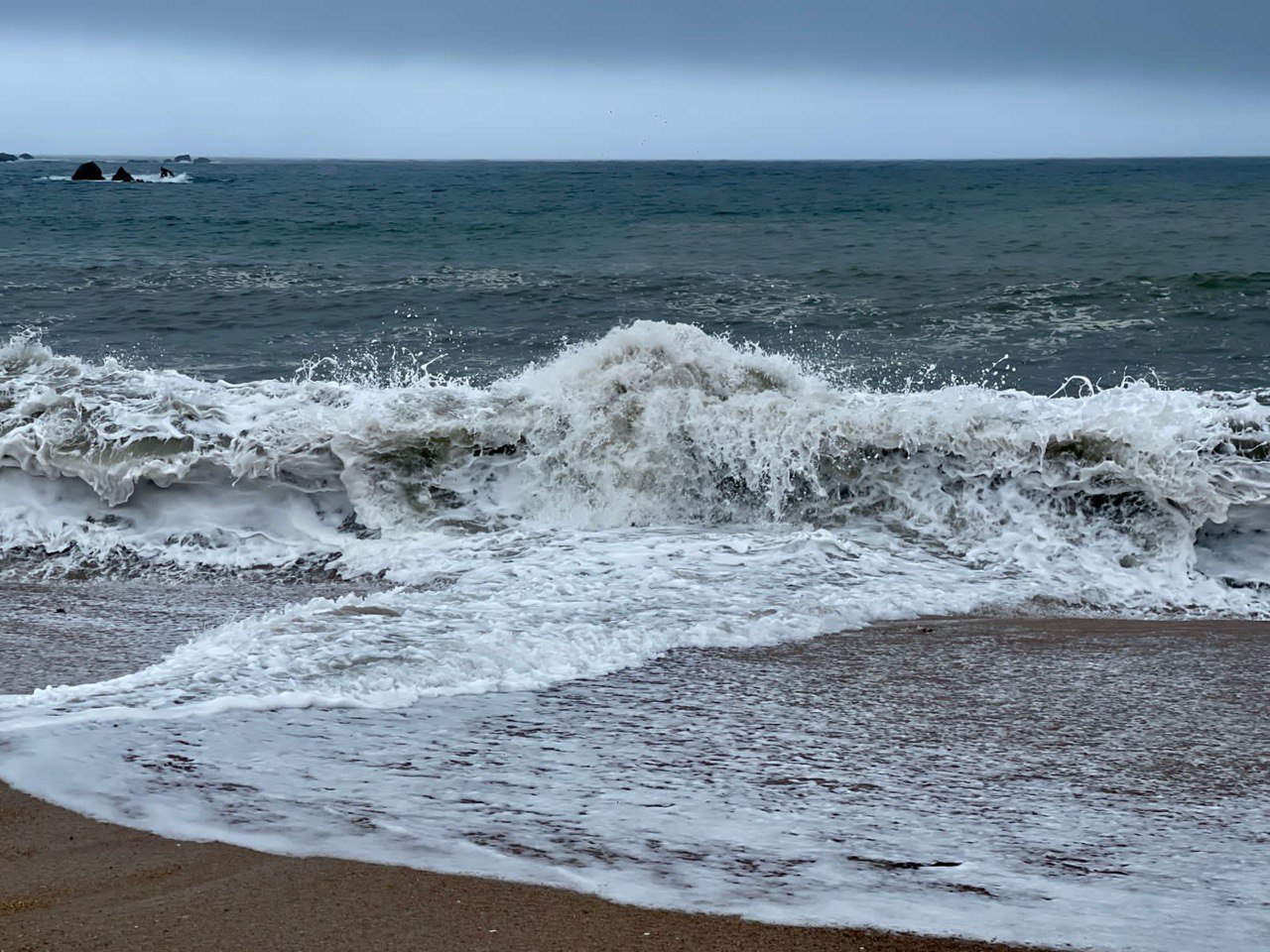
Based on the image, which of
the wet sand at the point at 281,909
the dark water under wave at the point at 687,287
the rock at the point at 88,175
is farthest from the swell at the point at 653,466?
the rock at the point at 88,175

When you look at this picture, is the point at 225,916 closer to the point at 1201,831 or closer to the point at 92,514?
the point at 1201,831

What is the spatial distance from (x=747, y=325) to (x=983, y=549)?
26.6 feet

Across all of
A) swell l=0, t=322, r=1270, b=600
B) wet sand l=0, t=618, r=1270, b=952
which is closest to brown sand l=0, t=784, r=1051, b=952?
wet sand l=0, t=618, r=1270, b=952

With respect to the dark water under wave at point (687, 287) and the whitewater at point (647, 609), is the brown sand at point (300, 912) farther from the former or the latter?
the dark water under wave at point (687, 287)

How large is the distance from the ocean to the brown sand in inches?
3.6

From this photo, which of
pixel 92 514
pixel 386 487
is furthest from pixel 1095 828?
pixel 92 514

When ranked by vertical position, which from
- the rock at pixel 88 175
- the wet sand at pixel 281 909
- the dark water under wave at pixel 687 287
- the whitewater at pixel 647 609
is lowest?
the wet sand at pixel 281 909

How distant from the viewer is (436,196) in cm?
4125

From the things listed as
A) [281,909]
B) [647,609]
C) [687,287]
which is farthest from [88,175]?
[281,909]

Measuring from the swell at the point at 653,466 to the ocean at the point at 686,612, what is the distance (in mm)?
23

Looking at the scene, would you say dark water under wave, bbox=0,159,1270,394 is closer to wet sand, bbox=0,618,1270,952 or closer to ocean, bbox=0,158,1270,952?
ocean, bbox=0,158,1270,952

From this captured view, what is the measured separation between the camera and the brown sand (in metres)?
2.33

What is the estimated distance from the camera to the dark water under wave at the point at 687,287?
12109 mm

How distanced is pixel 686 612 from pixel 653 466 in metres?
1.98
